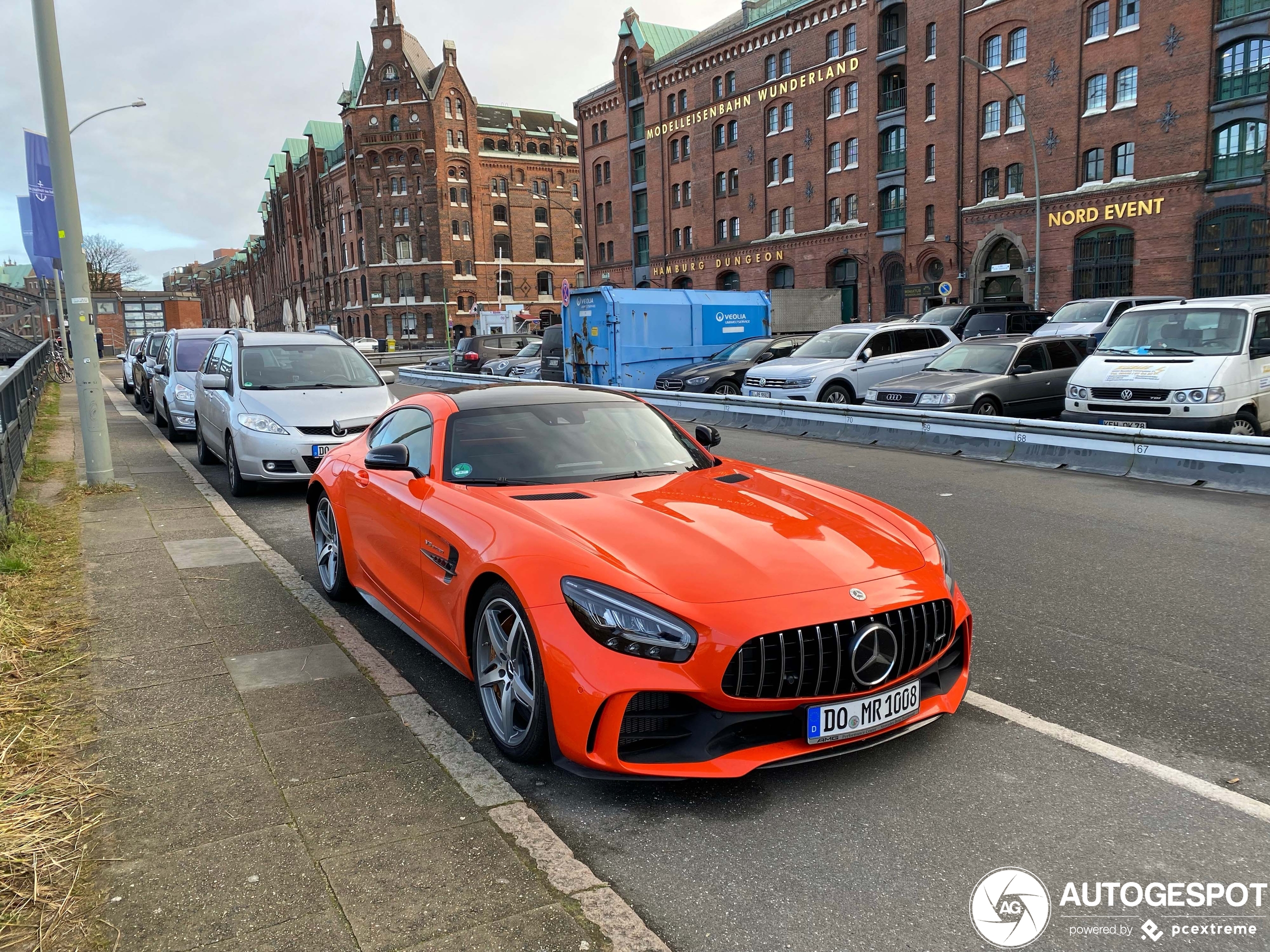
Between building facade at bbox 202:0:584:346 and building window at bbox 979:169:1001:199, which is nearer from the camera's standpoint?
building window at bbox 979:169:1001:199

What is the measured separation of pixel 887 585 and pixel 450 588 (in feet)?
6.07

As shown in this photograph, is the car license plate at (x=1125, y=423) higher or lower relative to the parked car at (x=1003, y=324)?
lower

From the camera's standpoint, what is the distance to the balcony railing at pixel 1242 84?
32.1m

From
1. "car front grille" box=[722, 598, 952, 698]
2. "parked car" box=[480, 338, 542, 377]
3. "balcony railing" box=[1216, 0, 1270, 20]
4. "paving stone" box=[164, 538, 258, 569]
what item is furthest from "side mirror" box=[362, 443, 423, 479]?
"balcony railing" box=[1216, 0, 1270, 20]

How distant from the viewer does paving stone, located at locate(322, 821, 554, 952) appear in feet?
8.98

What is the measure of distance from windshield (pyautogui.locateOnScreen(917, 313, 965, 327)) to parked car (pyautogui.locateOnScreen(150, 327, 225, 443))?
1706 centimetres

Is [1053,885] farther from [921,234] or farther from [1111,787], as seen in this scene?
[921,234]

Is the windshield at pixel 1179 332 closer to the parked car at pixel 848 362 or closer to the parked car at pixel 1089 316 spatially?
the parked car at pixel 848 362

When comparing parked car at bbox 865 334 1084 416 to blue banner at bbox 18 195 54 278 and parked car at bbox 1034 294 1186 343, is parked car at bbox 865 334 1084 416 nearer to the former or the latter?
parked car at bbox 1034 294 1186 343

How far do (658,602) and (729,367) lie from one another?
729 inches

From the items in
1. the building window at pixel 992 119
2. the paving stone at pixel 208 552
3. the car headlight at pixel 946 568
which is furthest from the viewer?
the building window at pixel 992 119

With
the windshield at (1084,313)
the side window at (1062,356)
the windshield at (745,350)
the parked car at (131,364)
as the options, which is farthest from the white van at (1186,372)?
the parked car at (131,364)

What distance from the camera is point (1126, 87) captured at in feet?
117

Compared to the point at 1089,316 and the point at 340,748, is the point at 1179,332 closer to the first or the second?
the point at 1089,316
